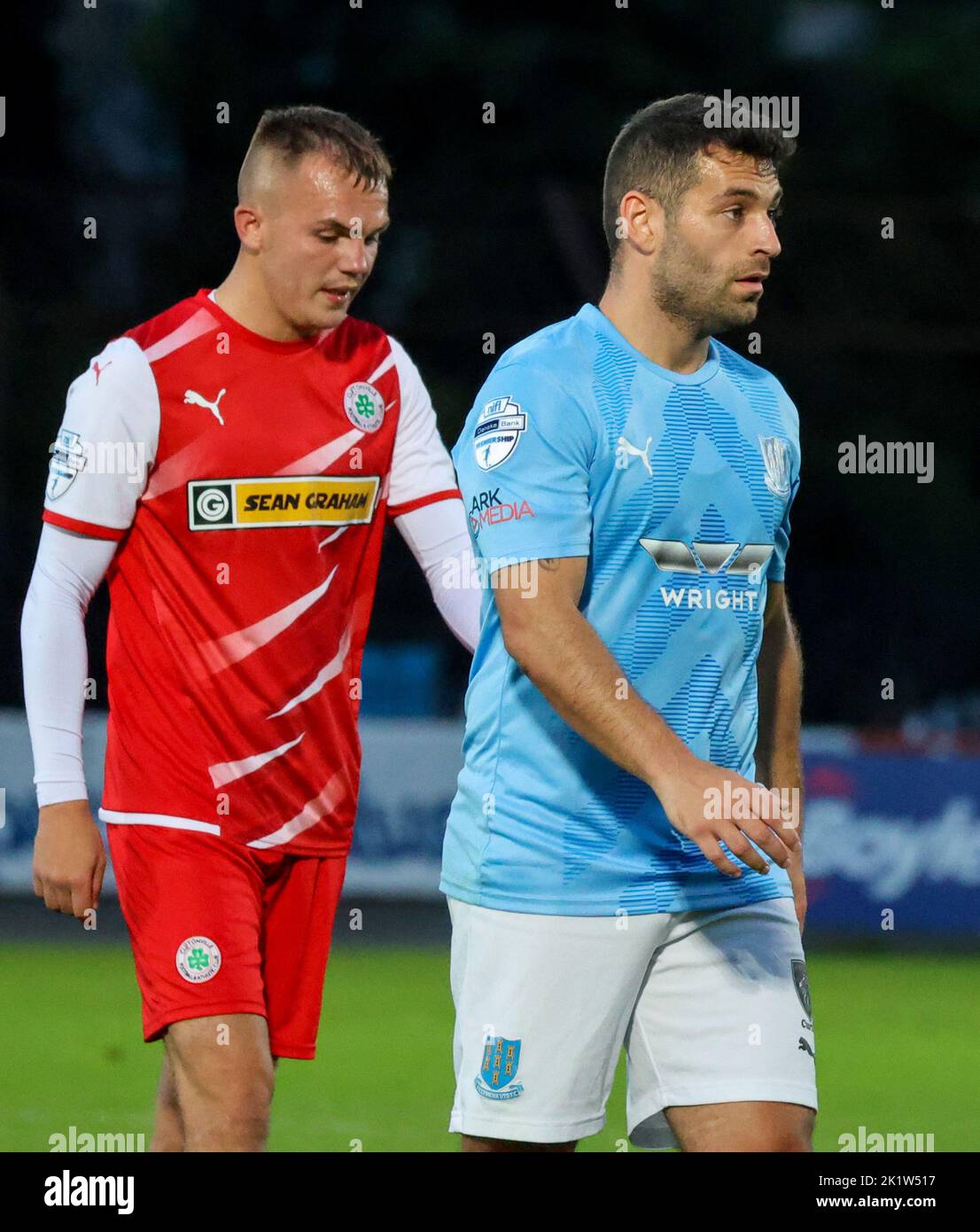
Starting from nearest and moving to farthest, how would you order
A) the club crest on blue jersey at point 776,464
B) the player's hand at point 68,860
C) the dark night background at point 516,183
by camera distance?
the club crest on blue jersey at point 776,464
the player's hand at point 68,860
the dark night background at point 516,183

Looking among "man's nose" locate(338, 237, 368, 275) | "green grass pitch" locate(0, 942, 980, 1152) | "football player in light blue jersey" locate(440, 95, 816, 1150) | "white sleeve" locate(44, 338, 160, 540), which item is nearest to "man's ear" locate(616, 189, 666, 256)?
"football player in light blue jersey" locate(440, 95, 816, 1150)

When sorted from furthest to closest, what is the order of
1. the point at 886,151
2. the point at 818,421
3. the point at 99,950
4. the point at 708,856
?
the point at 886,151 → the point at 818,421 → the point at 99,950 → the point at 708,856

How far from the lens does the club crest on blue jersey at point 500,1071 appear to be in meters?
3.88

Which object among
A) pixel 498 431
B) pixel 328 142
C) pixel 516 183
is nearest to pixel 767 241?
pixel 498 431

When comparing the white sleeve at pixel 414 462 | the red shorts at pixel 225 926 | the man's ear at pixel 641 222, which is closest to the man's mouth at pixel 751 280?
the man's ear at pixel 641 222

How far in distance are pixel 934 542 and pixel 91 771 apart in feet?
34.6

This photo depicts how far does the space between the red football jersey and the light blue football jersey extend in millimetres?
633

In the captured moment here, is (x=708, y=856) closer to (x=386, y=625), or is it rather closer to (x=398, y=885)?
(x=398, y=885)

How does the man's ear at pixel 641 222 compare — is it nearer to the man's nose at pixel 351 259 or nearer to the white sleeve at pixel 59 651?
the man's nose at pixel 351 259

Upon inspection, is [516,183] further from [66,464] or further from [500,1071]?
[500,1071]

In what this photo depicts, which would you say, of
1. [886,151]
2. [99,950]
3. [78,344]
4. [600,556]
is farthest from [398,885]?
[886,151]

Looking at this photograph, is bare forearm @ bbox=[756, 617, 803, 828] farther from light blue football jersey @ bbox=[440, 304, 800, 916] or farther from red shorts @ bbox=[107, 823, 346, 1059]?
red shorts @ bbox=[107, 823, 346, 1059]

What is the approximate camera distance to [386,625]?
15125 millimetres

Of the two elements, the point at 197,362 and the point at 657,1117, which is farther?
the point at 197,362
